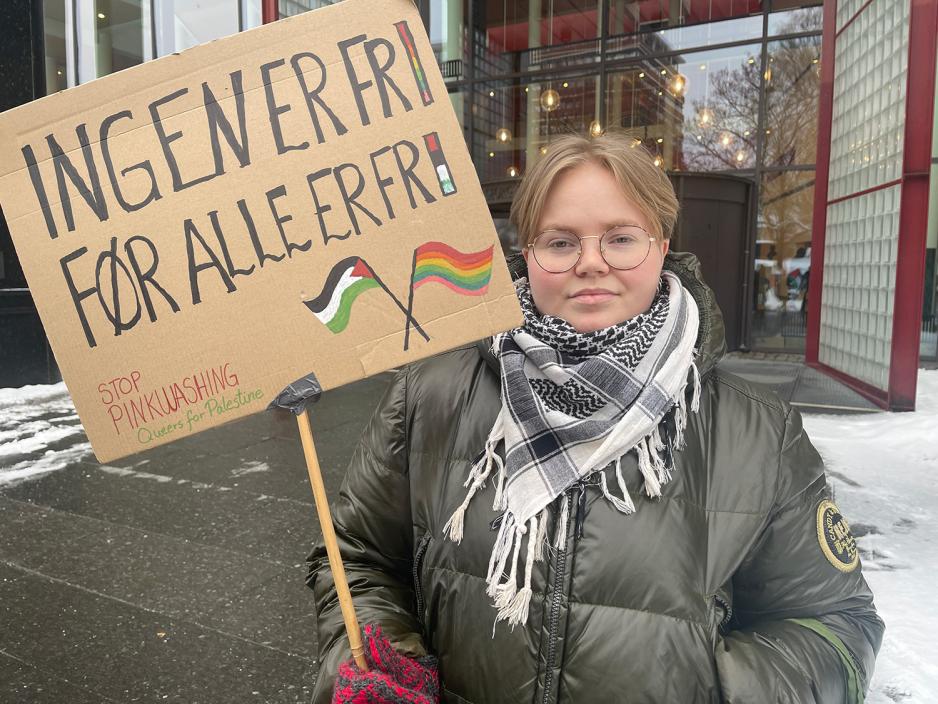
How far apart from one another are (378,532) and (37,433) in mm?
6213

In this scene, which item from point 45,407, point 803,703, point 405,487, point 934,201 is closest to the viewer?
point 803,703

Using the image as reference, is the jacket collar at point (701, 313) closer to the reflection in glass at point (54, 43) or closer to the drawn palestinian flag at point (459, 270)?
the drawn palestinian flag at point (459, 270)

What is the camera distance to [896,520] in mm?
4180

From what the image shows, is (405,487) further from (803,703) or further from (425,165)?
(803,703)

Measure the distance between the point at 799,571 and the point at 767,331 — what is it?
11.2 m

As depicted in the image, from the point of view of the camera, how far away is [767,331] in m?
11.8

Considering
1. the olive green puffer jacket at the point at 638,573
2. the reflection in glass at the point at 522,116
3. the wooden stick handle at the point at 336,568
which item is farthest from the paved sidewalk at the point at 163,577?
the reflection in glass at the point at 522,116

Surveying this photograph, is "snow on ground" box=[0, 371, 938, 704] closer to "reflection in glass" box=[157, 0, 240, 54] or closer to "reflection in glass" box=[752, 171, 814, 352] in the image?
"reflection in glass" box=[752, 171, 814, 352]

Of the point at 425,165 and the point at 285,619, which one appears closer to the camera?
the point at 425,165

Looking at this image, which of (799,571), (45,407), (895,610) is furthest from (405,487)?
(45,407)

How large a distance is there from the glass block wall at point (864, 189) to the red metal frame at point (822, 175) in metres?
0.08

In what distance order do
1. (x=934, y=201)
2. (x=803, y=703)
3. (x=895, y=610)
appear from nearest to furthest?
(x=803, y=703) < (x=895, y=610) < (x=934, y=201)

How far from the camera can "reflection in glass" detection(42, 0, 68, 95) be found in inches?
344

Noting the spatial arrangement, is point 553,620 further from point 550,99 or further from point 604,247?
point 550,99
